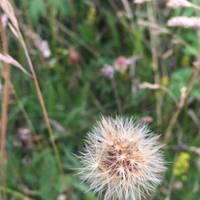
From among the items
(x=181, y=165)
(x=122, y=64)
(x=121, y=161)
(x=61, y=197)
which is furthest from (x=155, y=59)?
(x=121, y=161)

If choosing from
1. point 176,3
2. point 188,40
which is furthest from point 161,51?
point 176,3

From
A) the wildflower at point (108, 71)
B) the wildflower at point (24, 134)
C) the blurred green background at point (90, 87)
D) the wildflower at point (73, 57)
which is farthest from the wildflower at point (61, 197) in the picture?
the wildflower at point (73, 57)

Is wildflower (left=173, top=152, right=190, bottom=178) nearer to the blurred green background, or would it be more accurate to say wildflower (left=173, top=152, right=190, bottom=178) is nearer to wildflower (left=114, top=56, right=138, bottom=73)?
the blurred green background

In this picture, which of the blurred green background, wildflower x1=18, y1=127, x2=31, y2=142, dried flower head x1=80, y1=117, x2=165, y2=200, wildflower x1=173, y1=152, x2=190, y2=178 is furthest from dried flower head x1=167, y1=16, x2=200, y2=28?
wildflower x1=18, y1=127, x2=31, y2=142

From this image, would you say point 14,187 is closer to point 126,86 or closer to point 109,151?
point 126,86

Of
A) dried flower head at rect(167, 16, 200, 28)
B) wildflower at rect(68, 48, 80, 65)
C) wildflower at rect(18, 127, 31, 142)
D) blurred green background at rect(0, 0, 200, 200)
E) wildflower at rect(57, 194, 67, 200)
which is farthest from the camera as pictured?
wildflower at rect(68, 48, 80, 65)
